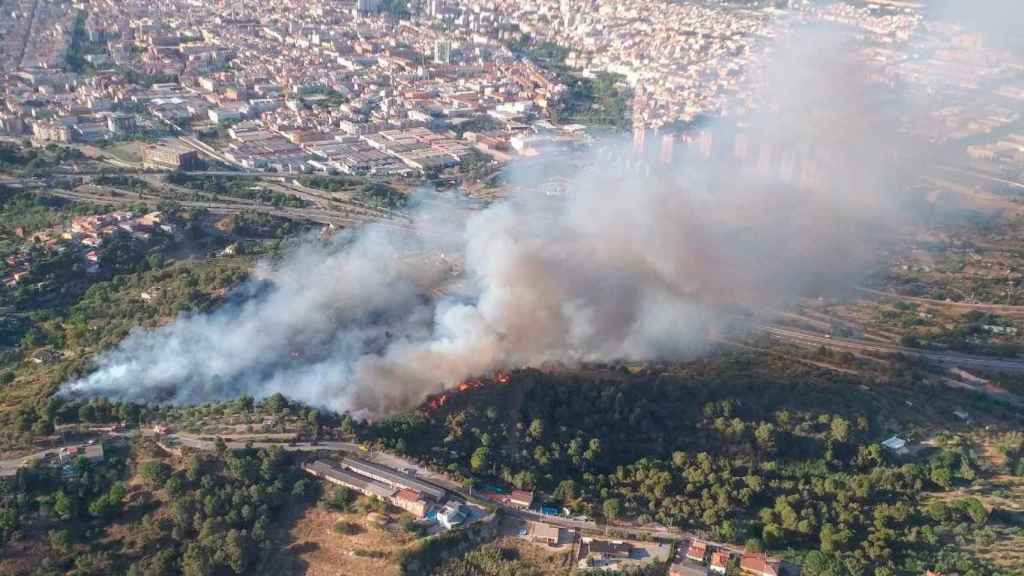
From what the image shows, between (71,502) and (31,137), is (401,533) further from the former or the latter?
(31,137)

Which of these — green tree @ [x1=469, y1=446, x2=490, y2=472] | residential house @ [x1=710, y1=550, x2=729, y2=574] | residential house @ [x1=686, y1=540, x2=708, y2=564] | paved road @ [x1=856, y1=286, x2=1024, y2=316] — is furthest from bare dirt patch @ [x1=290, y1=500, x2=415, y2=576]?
paved road @ [x1=856, y1=286, x2=1024, y2=316]

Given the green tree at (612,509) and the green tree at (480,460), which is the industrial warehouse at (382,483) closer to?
the green tree at (480,460)

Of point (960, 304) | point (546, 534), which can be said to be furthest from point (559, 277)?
point (960, 304)

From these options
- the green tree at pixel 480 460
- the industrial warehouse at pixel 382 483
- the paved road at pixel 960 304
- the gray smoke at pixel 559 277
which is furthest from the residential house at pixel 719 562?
the paved road at pixel 960 304

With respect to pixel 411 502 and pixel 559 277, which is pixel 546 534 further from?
pixel 559 277

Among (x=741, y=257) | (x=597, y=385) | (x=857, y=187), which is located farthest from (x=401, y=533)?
(x=857, y=187)

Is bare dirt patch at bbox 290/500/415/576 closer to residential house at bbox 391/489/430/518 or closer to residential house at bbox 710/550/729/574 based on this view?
residential house at bbox 391/489/430/518

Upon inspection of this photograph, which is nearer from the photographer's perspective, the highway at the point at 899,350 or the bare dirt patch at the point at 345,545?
the bare dirt patch at the point at 345,545
